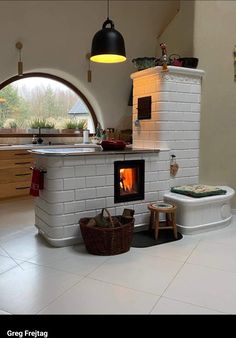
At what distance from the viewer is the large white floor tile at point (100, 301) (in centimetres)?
193

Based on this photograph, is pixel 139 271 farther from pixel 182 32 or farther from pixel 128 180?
pixel 182 32

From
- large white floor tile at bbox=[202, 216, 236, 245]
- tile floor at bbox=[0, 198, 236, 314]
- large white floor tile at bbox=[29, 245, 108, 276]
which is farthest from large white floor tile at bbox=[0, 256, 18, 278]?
large white floor tile at bbox=[202, 216, 236, 245]

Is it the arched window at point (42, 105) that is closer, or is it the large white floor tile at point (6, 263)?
the large white floor tile at point (6, 263)

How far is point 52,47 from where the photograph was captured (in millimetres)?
5148

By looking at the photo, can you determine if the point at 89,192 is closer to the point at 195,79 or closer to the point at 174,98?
the point at 174,98

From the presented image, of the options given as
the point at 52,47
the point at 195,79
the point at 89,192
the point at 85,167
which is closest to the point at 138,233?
the point at 89,192

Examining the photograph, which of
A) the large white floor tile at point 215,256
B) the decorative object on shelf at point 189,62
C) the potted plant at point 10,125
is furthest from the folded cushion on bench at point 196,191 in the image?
the potted plant at point 10,125

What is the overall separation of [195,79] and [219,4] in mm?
1046

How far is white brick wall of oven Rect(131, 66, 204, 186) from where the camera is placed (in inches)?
140

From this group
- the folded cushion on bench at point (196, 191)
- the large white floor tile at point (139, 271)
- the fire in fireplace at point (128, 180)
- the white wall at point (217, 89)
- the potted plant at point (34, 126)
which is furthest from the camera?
the potted plant at point (34, 126)

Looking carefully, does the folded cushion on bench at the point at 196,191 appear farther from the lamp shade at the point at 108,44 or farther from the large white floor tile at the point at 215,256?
the lamp shade at the point at 108,44

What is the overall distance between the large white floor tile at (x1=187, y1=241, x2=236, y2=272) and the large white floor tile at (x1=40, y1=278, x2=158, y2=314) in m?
0.78
